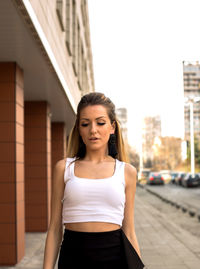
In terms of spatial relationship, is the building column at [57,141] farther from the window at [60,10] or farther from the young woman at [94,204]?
the young woman at [94,204]

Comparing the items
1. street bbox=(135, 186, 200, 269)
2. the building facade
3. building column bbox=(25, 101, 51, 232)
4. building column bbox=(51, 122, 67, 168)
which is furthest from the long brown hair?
building column bbox=(51, 122, 67, 168)

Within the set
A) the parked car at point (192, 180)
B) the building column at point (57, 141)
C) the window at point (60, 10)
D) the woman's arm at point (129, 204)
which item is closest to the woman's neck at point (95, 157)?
the woman's arm at point (129, 204)

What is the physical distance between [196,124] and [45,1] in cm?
14251

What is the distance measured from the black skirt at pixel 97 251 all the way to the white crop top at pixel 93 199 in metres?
0.08

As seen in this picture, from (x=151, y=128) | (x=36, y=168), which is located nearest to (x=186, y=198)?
(x=36, y=168)

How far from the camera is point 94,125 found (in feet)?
7.29

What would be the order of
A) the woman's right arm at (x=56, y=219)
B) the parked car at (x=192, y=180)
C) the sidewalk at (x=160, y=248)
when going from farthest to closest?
the parked car at (x=192, y=180), the sidewalk at (x=160, y=248), the woman's right arm at (x=56, y=219)

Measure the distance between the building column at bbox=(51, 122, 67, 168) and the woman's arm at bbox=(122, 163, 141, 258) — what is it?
13571mm

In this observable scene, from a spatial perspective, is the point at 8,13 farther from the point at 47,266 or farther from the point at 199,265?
the point at 199,265

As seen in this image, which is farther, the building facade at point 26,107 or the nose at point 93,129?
the building facade at point 26,107

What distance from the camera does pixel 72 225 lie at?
217cm

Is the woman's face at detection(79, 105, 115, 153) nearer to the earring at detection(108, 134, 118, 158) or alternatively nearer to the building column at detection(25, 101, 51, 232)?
the earring at detection(108, 134, 118, 158)

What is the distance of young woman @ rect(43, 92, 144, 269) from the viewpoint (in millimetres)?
2131

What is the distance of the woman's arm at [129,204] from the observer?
2271mm
